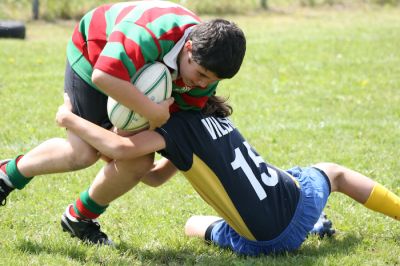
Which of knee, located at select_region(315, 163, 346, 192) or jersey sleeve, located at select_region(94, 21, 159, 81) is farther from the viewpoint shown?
knee, located at select_region(315, 163, 346, 192)

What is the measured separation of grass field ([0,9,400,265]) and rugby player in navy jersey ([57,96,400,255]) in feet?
0.49

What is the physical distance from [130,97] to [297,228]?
1.13m

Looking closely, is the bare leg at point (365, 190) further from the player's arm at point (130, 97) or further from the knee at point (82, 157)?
the knee at point (82, 157)

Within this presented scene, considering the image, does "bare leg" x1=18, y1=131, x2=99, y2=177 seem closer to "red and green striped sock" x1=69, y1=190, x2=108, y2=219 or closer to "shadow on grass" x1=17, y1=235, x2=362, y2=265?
"red and green striped sock" x1=69, y1=190, x2=108, y2=219

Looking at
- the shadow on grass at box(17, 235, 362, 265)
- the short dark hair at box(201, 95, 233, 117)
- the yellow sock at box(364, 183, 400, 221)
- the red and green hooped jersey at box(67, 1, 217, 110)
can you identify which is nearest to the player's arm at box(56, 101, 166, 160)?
the red and green hooped jersey at box(67, 1, 217, 110)

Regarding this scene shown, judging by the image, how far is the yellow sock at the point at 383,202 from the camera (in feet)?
12.1

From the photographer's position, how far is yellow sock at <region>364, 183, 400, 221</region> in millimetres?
3695

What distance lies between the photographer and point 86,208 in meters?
3.58

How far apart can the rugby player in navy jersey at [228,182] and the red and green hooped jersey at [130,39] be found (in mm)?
203

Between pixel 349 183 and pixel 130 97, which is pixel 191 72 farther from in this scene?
pixel 349 183

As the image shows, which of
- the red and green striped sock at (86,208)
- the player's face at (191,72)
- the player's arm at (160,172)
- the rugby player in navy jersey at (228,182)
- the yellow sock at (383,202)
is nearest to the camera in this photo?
the player's face at (191,72)

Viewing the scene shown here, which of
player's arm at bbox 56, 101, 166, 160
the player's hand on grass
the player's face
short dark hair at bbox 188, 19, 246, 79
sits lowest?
player's arm at bbox 56, 101, 166, 160

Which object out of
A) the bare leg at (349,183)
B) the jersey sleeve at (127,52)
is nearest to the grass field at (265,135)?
the bare leg at (349,183)

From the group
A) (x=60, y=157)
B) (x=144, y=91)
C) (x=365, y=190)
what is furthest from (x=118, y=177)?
(x=365, y=190)
